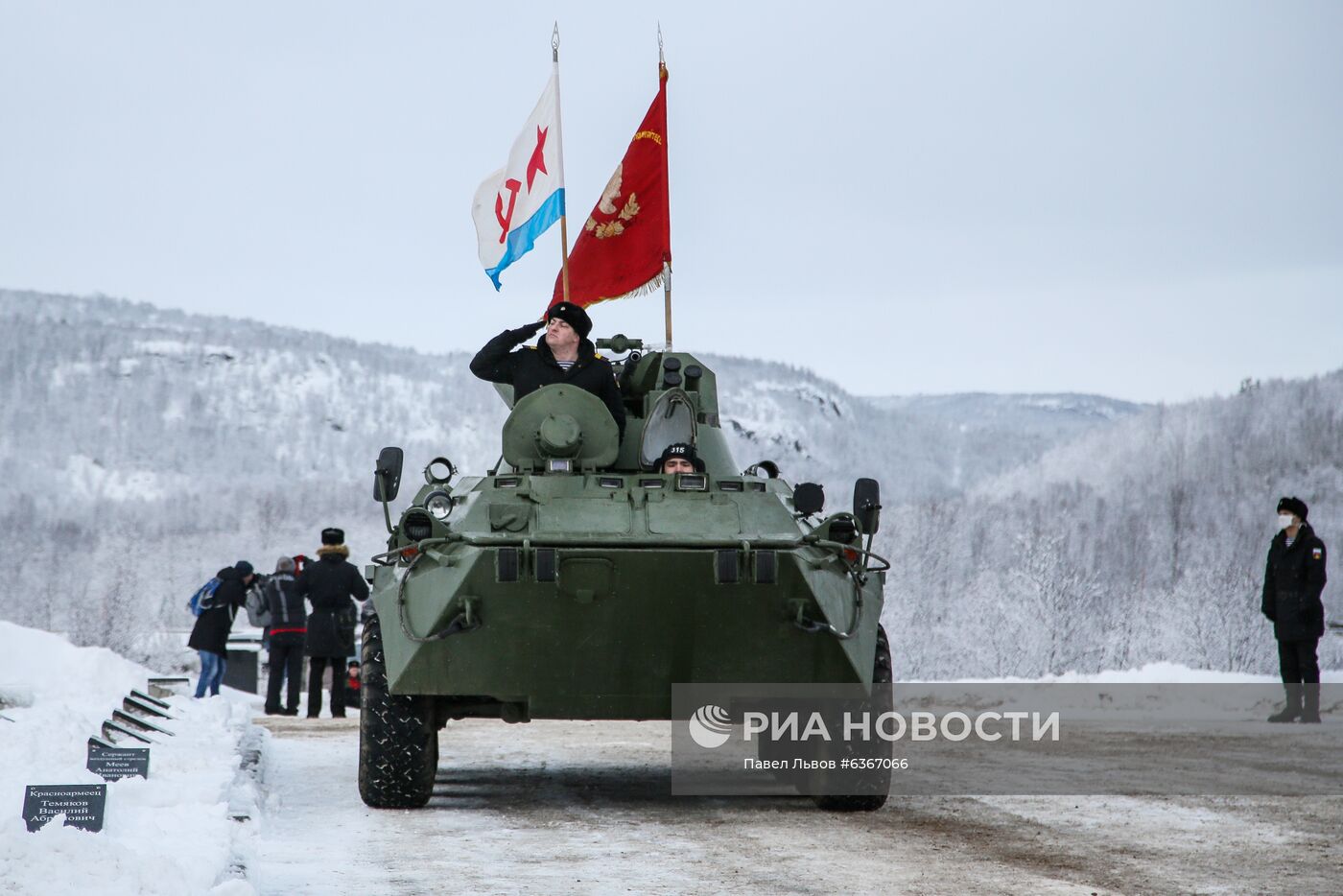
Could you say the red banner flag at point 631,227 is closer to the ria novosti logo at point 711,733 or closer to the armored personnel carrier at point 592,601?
the ria novosti logo at point 711,733

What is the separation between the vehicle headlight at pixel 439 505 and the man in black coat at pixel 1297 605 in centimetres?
831

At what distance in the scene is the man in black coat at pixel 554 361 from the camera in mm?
9766

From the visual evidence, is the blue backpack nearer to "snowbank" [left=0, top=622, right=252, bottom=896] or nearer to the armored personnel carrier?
"snowbank" [left=0, top=622, right=252, bottom=896]

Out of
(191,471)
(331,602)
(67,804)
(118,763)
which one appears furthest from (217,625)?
(191,471)

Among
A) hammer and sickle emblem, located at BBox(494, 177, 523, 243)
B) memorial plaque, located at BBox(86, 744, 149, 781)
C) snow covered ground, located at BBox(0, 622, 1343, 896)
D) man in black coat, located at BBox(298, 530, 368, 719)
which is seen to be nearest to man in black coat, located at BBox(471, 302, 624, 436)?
snow covered ground, located at BBox(0, 622, 1343, 896)

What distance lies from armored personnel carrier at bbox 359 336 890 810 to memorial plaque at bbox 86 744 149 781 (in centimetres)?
110

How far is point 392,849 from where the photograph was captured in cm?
716

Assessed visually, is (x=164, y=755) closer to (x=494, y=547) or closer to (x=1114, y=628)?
(x=494, y=547)

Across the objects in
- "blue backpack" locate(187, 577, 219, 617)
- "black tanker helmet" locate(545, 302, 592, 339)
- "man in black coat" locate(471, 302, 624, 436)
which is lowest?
"blue backpack" locate(187, 577, 219, 617)

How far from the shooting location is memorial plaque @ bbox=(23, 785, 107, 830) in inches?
234

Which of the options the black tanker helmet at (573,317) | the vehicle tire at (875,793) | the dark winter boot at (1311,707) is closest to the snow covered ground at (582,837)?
the vehicle tire at (875,793)

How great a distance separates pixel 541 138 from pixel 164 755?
252 inches

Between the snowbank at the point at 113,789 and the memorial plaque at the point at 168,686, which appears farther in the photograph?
the memorial plaque at the point at 168,686

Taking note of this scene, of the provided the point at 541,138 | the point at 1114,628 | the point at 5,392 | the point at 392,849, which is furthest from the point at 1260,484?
the point at 5,392
